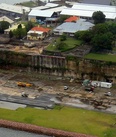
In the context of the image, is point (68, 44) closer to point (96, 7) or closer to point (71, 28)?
point (71, 28)

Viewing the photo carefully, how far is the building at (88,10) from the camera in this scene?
139ft

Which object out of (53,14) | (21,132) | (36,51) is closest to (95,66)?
(36,51)

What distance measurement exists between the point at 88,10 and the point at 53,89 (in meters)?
18.1

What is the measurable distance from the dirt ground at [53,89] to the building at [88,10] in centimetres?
1372

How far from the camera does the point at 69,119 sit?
23.5m

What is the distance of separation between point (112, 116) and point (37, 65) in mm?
9433

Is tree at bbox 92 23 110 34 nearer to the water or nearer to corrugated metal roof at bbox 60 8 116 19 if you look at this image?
corrugated metal roof at bbox 60 8 116 19

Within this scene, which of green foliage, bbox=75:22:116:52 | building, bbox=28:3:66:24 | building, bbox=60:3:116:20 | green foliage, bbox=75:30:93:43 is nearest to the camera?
green foliage, bbox=75:22:116:52

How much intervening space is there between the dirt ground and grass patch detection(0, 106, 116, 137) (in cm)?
154

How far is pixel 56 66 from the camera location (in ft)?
101

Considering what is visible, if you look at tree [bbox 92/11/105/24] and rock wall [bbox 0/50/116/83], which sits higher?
tree [bbox 92/11/105/24]

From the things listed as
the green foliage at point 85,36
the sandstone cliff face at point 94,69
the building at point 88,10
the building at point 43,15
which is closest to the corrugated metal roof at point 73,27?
the green foliage at point 85,36

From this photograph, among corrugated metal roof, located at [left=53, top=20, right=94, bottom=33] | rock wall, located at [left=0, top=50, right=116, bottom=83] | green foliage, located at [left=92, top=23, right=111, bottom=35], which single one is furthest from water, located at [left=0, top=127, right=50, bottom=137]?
corrugated metal roof, located at [left=53, top=20, right=94, bottom=33]

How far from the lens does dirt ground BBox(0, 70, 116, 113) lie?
2653 cm
